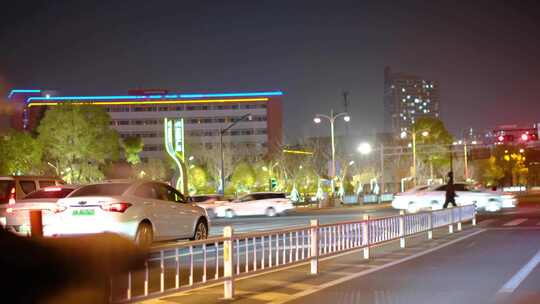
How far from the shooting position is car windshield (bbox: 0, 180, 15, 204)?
18.9 meters

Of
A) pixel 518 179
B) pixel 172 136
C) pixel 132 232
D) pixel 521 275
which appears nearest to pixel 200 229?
pixel 132 232

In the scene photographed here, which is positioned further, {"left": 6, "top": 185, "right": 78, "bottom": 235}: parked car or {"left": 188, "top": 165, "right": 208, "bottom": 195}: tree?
{"left": 188, "top": 165, "right": 208, "bottom": 195}: tree

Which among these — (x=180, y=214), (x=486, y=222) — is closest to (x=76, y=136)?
(x=486, y=222)

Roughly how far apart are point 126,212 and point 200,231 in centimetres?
333

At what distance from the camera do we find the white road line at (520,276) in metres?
11.6

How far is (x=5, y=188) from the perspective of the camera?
19.1 meters

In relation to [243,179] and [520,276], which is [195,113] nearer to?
[243,179]

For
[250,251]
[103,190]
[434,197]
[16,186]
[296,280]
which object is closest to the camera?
[296,280]

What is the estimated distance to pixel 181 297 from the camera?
11.5m

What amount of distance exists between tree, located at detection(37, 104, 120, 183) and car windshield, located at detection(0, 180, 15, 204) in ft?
107

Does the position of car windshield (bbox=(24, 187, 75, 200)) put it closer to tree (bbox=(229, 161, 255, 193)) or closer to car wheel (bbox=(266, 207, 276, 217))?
car wheel (bbox=(266, 207, 276, 217))

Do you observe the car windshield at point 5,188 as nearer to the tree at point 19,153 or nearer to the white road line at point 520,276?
the white road line at point 520,276

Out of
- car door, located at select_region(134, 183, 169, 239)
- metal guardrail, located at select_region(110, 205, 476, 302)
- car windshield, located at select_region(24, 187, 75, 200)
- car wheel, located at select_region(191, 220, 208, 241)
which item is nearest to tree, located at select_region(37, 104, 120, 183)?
car windshield, located at select_region(24, 187, 75, 200)

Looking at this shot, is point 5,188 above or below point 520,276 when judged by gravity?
above
